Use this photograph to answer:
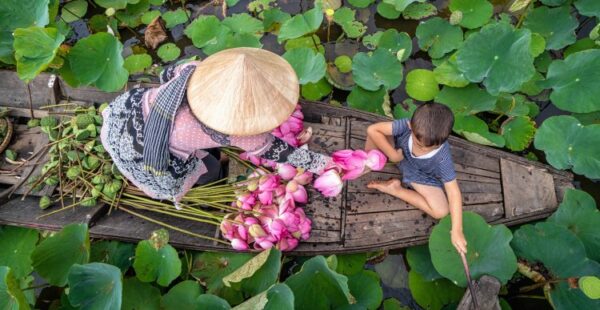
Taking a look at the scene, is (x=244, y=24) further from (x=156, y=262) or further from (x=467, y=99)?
(x=156, y=262)

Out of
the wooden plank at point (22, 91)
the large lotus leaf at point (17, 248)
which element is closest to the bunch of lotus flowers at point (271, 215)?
the large lotus leaf at point (17, 248)

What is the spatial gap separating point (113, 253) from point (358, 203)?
133 cm

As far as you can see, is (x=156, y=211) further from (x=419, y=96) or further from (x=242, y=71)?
(x=419, y=96)

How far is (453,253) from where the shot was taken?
196cm

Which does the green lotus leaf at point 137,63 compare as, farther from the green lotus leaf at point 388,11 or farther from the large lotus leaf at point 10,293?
the green lotus leaf at point 388,11

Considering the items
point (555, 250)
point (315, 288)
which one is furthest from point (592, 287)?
point (315, 288)

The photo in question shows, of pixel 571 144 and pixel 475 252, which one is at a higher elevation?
pixel 571 144

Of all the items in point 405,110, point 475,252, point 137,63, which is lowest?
point 475,252

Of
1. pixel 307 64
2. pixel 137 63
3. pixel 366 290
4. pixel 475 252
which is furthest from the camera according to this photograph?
pixel 137 63

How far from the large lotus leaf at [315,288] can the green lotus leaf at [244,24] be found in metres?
1.88

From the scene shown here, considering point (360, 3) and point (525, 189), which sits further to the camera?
point (360, 3)

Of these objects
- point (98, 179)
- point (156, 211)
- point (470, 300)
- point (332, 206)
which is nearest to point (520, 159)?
point (470, 300)

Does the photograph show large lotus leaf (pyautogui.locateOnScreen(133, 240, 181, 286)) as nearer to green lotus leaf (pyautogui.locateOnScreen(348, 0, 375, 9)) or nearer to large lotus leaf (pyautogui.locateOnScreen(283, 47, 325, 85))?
large lotus leaf (pyautogui.locateOnScreen(283, 47, 325, 85))

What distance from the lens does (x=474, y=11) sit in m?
2.86
